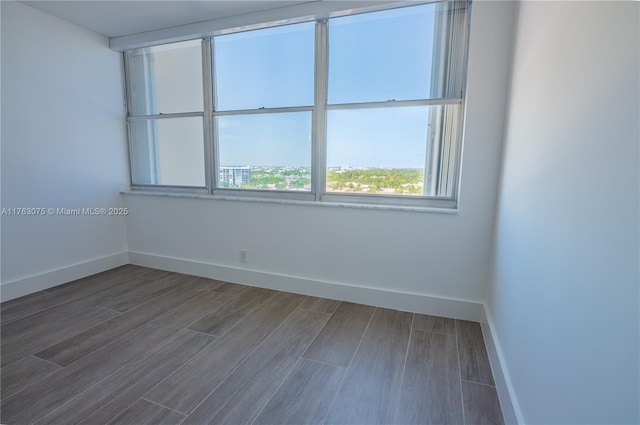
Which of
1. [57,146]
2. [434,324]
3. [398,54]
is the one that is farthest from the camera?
[57,146]

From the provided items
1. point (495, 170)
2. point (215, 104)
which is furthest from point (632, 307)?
point (215, 104)

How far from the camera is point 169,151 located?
11.3 feet

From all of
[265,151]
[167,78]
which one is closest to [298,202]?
[265,151]

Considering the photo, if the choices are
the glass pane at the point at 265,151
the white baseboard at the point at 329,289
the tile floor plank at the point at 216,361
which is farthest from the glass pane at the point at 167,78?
the tile floor plank at the point at 216,361

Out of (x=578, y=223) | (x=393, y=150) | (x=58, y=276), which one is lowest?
(x=58, y=276)

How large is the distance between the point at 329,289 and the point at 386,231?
761 mm

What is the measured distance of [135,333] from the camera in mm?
2115

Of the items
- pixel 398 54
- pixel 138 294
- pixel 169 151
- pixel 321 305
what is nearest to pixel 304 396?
pixel 321 305

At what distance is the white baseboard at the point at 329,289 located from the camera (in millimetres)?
2338

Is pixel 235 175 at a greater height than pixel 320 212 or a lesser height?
greater

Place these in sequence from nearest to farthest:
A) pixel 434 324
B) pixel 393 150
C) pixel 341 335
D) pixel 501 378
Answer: pixel 501 378 < pixel 341 335 < pixel 434 324 < pixel 393 150

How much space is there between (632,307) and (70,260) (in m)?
4.08

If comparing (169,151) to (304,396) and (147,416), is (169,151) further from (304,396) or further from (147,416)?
(304,396)

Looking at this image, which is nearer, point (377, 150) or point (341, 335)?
point (341, 335)
